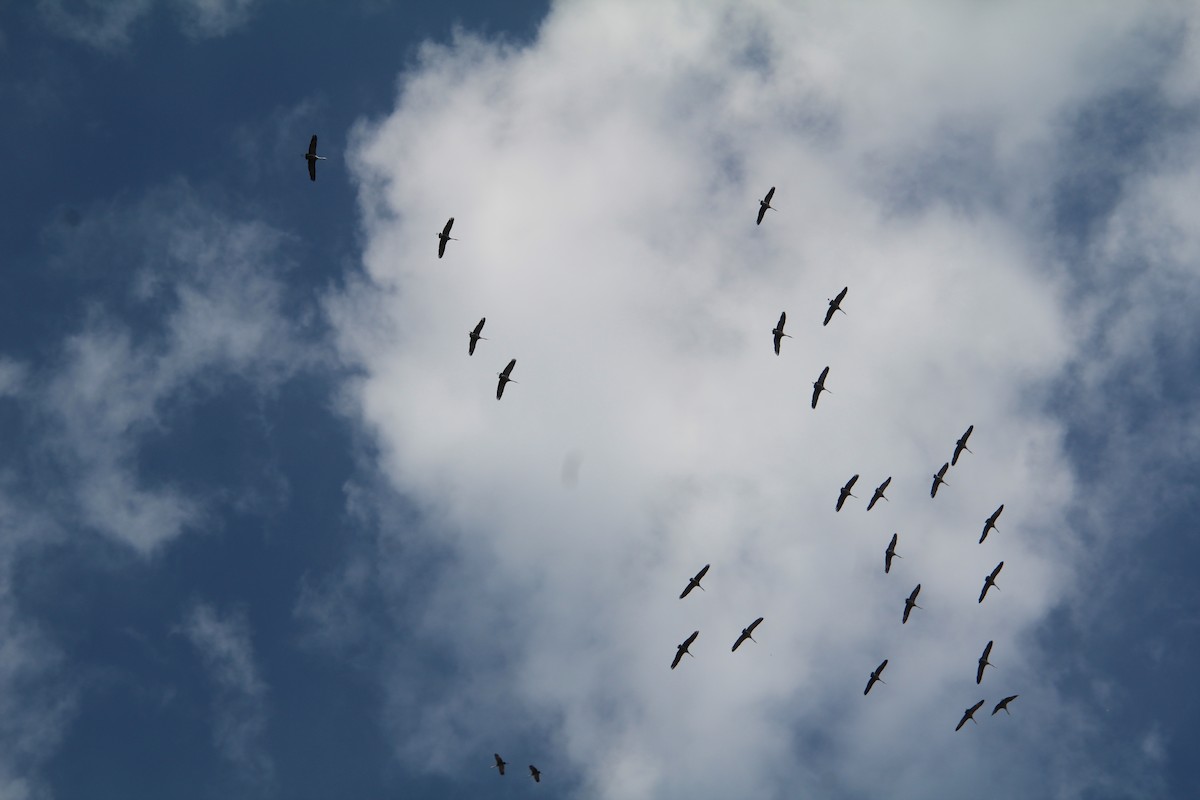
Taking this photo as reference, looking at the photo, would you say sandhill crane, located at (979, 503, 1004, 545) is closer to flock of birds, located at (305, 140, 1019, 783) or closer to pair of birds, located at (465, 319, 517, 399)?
flock of birds, located at (305, 140, 1019, 783)

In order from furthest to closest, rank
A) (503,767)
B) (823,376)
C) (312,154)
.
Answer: (823,376), (503,767), (312,154)

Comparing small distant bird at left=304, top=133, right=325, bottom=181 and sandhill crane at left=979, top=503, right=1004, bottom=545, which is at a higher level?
small distant bird at left=304, top=133, right=325, bottom=181

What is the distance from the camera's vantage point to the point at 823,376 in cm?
12700

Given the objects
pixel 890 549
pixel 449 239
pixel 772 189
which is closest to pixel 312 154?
pixel 449 239

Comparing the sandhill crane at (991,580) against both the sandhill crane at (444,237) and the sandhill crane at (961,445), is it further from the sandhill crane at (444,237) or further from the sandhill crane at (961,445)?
the sandhill crane at (444,237)

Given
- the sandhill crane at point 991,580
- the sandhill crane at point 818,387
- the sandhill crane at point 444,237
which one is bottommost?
the sandhill crane at point 991,580

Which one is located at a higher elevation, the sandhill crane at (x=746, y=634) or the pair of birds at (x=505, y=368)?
the pair of birds at (x=505, y=368)

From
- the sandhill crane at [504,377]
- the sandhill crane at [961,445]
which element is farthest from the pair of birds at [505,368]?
the sandhill crane at [961,445]

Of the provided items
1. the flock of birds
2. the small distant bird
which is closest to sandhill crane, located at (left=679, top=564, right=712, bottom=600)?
the flock of birds

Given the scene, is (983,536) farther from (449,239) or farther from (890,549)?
(449,239)

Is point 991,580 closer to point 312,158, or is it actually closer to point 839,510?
point 839,510

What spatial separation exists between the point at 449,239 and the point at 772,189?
3757 centimetres

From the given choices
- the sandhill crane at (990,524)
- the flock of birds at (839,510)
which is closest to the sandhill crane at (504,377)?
the flock of birds at (839,510)

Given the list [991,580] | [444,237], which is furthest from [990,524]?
[444,237]
